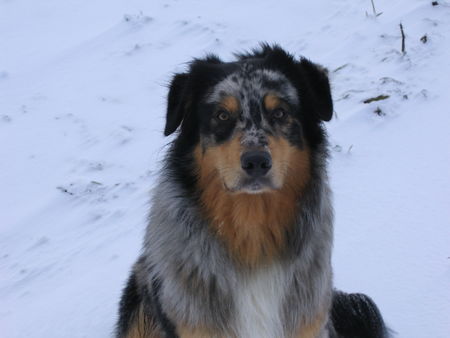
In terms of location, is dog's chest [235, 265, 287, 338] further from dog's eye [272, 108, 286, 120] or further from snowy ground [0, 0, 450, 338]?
snowy ground [0, 0, 450, 338]

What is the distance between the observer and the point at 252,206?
2779 millimetres

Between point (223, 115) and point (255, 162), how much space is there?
14.5 inches

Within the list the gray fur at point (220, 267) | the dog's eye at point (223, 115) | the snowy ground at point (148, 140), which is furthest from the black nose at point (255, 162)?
the snowy ground at point (148, 140)

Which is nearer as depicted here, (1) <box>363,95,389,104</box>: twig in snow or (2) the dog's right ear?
(2) the dog's right ear

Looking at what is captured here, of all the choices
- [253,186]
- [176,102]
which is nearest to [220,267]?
[253,186]

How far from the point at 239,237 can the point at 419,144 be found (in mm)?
3010

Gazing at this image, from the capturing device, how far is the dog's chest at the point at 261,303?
2900mm

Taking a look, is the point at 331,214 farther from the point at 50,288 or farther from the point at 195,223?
the point at 50,288

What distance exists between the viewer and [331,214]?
3.13 meters

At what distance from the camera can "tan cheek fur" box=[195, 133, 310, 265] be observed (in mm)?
2699

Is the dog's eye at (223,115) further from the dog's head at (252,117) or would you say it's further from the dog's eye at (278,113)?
the dog's eye at (278,113)

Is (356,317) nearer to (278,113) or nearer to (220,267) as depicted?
(220,267)

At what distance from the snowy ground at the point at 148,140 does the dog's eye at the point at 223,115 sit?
76.3 inches

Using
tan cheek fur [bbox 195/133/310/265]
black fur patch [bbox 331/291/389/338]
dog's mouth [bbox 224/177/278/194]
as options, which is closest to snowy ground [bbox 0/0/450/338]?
black fur patch [bbox 331/291/389/338]
